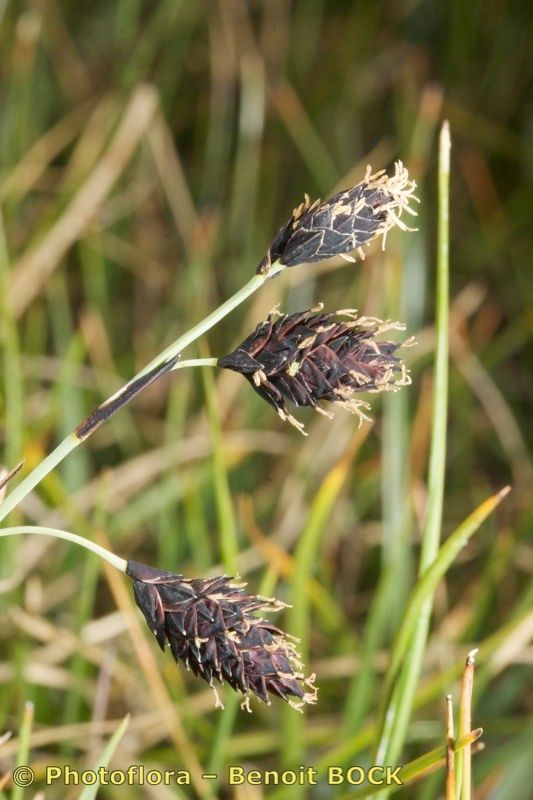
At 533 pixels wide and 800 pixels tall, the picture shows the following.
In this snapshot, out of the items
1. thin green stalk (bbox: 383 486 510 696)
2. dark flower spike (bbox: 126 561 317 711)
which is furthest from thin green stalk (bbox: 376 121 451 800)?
dark flower spike (bbox: 126 561 317 711)

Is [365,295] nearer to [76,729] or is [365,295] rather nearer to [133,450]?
[133,450]

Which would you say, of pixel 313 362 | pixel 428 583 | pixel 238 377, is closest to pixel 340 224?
pixel 313 362

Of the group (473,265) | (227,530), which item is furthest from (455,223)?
(227,530)

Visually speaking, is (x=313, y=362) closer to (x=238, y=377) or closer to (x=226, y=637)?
(x=226, y=637)

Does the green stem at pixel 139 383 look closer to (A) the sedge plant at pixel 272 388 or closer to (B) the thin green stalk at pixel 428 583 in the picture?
(A) the sedge plant at pixel 272 388

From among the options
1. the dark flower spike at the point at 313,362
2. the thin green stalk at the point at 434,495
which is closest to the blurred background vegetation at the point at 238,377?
the thin green stalk at the point at 434,495

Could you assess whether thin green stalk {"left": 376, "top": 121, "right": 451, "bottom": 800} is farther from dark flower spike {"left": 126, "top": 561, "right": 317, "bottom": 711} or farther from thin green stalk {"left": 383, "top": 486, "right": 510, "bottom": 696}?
dark flower spike {"left": 126, "top": 561, "right": 317, "bottom": 711}
